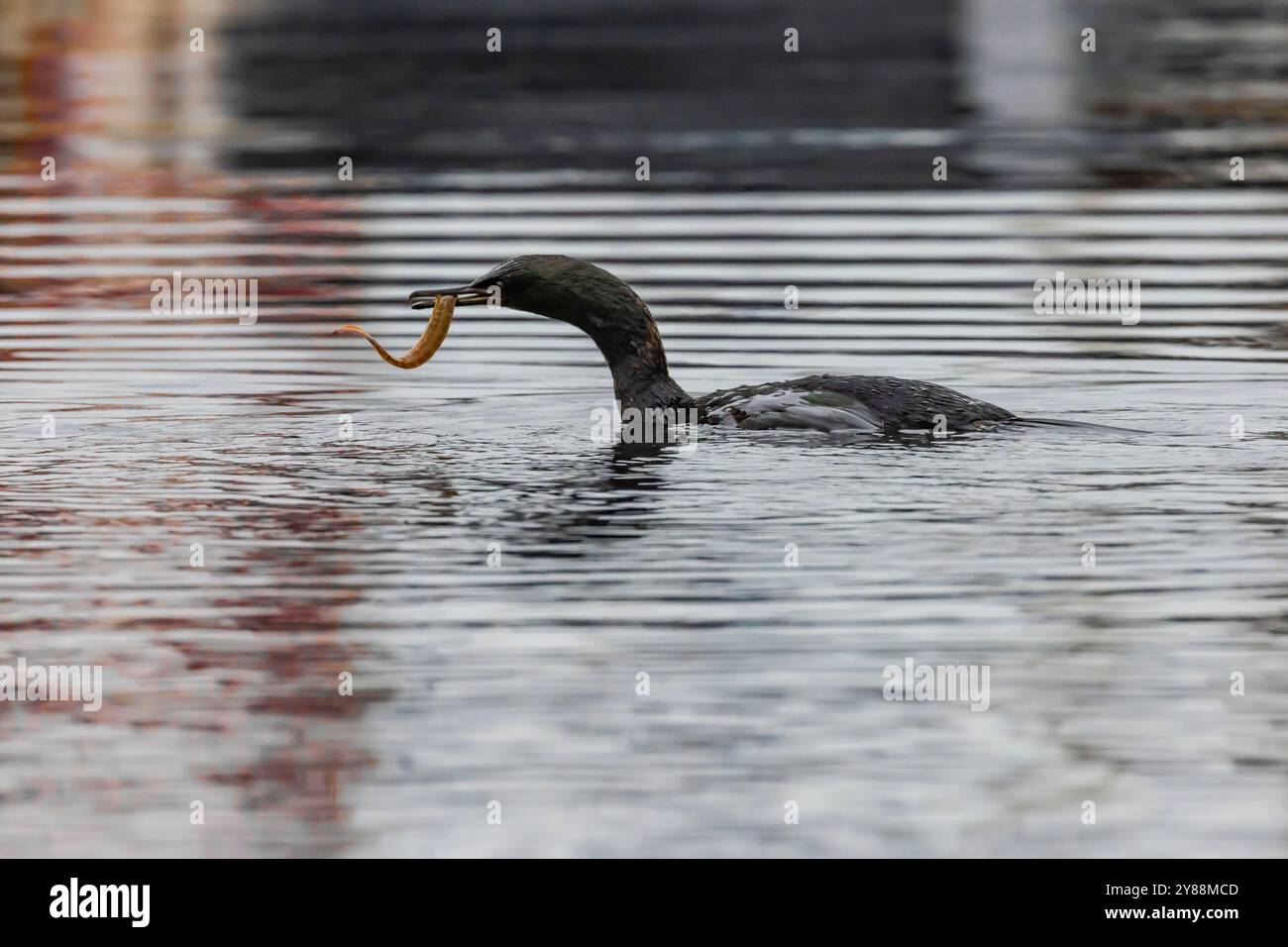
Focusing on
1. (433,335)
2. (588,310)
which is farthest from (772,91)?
(433,335)

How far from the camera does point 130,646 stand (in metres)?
7.12

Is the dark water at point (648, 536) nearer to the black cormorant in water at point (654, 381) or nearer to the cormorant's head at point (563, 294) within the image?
the black cormorant in water at point (654, 381)

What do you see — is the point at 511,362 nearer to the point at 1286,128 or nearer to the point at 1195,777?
the point at 1195,777

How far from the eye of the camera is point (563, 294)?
10.4 metres

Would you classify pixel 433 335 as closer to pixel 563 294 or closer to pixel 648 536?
pixel 563 294

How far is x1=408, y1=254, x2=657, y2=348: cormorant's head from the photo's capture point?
1030 centimetres

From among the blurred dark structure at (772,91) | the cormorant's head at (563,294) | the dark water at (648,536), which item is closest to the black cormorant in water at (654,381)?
the cormorant's head at (563,294)

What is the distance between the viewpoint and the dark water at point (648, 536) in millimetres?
5863

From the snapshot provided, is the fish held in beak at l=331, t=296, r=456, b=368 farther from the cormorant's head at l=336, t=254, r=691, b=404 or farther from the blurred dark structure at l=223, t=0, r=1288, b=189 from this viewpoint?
the blurred dark structure at l=223, t=0, r=1288, b=189

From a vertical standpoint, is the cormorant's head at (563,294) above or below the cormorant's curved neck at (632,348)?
above

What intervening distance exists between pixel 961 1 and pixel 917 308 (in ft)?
72.6

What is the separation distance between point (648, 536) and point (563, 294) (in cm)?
233

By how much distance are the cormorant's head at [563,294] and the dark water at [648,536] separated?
0.52 m

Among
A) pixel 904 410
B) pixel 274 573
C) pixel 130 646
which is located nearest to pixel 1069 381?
pixel 904 410
